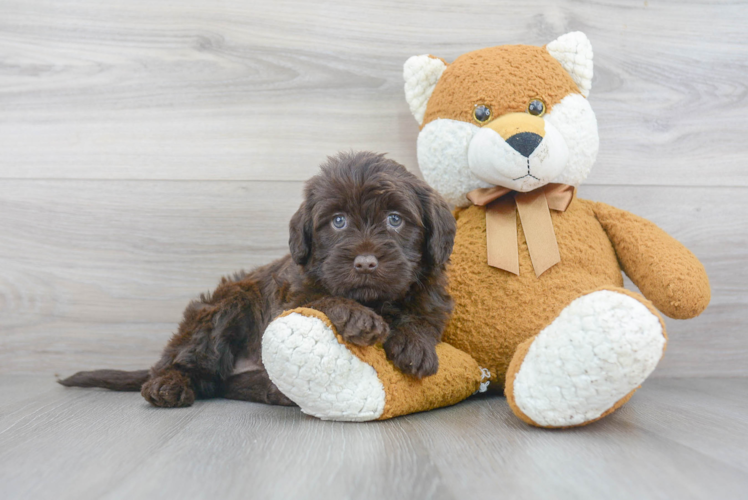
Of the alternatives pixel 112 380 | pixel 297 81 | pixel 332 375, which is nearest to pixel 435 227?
pixel 332 375

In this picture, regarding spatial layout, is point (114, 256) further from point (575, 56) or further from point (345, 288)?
point (575, 56)

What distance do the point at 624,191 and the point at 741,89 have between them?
25.6 inches

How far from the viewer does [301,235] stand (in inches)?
60.1

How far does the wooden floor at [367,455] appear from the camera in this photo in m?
0.99

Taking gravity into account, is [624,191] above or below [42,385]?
above

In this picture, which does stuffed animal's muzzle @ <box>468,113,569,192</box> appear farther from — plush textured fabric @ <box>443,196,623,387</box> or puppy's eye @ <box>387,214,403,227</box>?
puppy's eye @ <box>387,214,403,227</box>

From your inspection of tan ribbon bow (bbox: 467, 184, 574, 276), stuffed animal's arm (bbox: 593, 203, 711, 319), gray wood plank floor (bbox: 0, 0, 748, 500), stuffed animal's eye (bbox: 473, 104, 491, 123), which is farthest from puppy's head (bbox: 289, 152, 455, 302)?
gray wood plank floor (bbox: 0, 0, 748, 500)

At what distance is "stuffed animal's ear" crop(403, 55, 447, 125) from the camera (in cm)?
189

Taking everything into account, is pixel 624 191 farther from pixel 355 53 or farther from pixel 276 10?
pixel 276 10

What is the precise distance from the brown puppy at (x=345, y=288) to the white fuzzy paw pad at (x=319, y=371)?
59mm

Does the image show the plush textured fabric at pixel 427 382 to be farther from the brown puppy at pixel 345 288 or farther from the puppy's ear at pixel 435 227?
the puppy's ear at pixel 435 227

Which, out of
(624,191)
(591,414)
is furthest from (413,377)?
(624,191)

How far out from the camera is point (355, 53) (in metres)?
2.27

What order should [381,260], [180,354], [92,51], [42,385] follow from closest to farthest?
1. [381,260]
2. [180,354]
3. [42,385]
4. [92,51]
